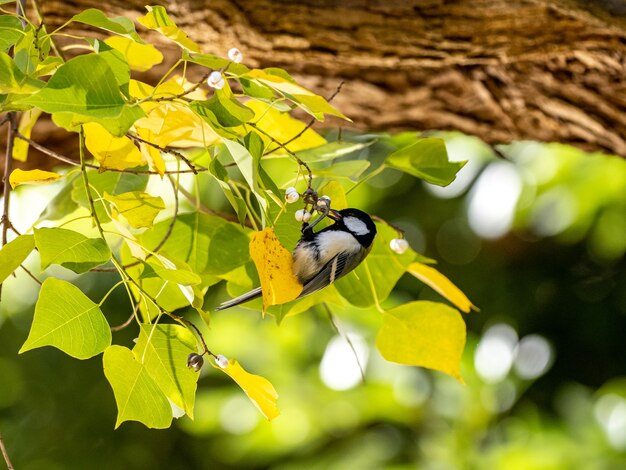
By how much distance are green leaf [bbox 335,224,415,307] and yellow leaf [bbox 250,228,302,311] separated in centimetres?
10

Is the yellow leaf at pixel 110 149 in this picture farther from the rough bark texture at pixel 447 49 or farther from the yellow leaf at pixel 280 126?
the rough bark texture at pixel 447 49

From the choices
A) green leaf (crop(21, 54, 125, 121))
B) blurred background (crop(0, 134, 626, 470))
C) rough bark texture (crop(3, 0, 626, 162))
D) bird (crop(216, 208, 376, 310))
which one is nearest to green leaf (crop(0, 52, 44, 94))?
green leaf (crop(21, 54, 125, 121))

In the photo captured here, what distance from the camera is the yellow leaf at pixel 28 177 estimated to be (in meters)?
0.39

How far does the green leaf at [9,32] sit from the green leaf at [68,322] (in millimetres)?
105

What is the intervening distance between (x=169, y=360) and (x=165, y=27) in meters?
0.14

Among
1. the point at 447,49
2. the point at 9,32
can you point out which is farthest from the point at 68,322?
the point at 447,49

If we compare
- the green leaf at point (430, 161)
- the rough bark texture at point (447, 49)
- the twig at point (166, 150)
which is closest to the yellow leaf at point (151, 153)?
the twig at point (166, 150)

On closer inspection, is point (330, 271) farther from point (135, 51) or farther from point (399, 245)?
point (135, 51)

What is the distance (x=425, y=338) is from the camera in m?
0.45

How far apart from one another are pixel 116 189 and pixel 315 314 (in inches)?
40.3

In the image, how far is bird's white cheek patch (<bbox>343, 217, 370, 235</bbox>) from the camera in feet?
1.24

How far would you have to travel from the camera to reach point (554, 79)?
693mm

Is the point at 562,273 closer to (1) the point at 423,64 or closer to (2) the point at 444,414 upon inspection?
(2) the point at 444,414

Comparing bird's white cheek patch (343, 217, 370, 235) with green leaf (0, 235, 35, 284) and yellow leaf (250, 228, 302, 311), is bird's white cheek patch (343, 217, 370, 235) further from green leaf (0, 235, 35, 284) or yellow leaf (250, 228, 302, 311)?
green leaf (0, 235, 35, 284)
